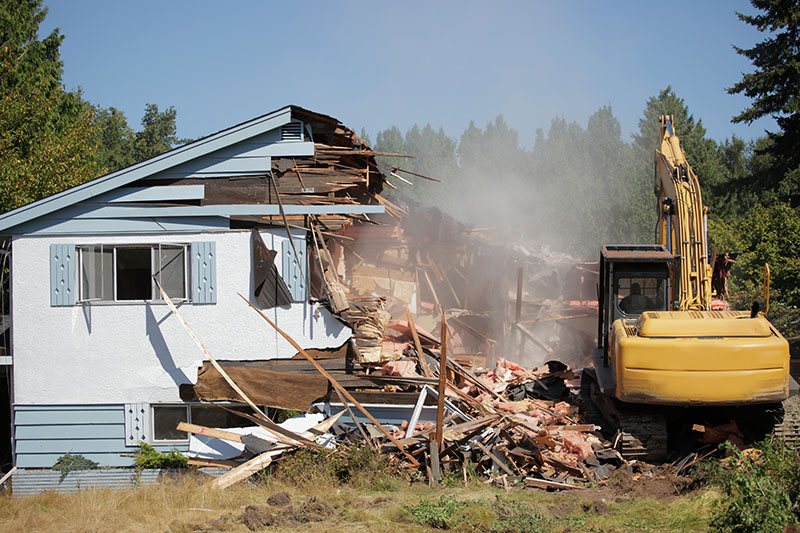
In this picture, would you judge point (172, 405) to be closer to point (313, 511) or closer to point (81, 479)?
point (81, 479)

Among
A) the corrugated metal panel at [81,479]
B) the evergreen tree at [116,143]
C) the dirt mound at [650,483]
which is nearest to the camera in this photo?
the dirt mound at [650,483]

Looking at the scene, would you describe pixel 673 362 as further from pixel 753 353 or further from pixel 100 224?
pixel 100 224

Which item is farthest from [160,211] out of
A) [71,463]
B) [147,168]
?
[71,463]

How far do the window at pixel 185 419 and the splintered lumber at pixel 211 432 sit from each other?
0.82 m

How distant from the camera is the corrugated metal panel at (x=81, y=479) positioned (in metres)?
11.9

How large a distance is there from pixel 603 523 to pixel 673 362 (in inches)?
112

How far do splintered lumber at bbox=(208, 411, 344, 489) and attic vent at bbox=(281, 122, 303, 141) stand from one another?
5.00 metres

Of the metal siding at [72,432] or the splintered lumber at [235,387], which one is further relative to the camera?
the metal siding at [72,432]

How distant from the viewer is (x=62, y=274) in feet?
39.6

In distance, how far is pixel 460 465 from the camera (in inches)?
423

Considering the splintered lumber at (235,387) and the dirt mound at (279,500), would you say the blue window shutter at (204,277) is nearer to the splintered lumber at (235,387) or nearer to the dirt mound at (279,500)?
the splintered lumber at (235,387)

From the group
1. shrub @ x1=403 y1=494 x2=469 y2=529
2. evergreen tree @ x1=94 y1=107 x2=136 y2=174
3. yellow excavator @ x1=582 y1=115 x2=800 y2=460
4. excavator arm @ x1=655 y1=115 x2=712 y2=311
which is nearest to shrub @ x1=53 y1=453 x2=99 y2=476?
shrub @ x1=403 y1=494 x2=469 y2=529

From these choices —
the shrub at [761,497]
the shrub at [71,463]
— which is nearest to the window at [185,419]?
the shrub at [71,463]

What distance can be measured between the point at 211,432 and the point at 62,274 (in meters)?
3.81
